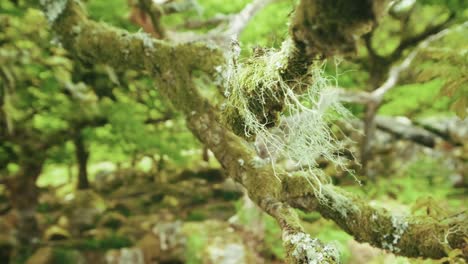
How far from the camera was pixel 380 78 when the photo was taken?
10617 millimetres

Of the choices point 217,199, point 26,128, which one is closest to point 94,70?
point 26,128

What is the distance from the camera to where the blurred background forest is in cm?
623

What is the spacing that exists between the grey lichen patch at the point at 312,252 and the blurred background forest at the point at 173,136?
129 centimetres

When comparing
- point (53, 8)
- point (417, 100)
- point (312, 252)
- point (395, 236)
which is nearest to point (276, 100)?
point (312, 252)

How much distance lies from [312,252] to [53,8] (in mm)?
3074

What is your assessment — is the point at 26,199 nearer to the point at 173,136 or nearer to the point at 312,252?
the point at 173,136

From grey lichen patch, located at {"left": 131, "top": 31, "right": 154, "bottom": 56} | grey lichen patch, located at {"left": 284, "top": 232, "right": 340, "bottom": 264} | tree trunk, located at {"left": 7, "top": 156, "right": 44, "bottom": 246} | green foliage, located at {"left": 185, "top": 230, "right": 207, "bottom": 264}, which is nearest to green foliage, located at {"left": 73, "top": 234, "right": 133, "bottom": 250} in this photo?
tree trunk, located at {"left": 7, "top": 156, "right": 44, "bottom": 246}

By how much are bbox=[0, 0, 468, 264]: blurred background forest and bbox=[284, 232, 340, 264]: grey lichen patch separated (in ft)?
4.25

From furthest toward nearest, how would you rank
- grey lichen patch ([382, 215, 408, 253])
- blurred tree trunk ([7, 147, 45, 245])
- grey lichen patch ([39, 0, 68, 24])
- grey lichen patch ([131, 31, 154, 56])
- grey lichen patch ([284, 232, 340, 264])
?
blurred tree trunk ([7, 147, 45, 245]), grey lichen patch ([39, 0, 68, 24]), grey lichen patch ([131, 31, 154, 56]), grey lichen patch ([382, 215, 408, 253]), grey lichen patch ([284, 232, 340, 264])

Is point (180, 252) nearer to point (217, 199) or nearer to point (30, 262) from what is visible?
point (30, 262)

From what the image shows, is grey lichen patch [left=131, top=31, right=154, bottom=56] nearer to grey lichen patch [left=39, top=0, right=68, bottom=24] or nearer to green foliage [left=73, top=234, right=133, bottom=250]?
grey lichen patch [left=39, top=0, right=68, bottom=24]

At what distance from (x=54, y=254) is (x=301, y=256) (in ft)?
25.9

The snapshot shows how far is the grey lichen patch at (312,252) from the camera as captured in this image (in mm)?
1891

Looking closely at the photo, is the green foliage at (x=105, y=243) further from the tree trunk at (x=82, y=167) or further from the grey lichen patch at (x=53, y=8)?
the grey lichen patch at (x=53, y=8)
